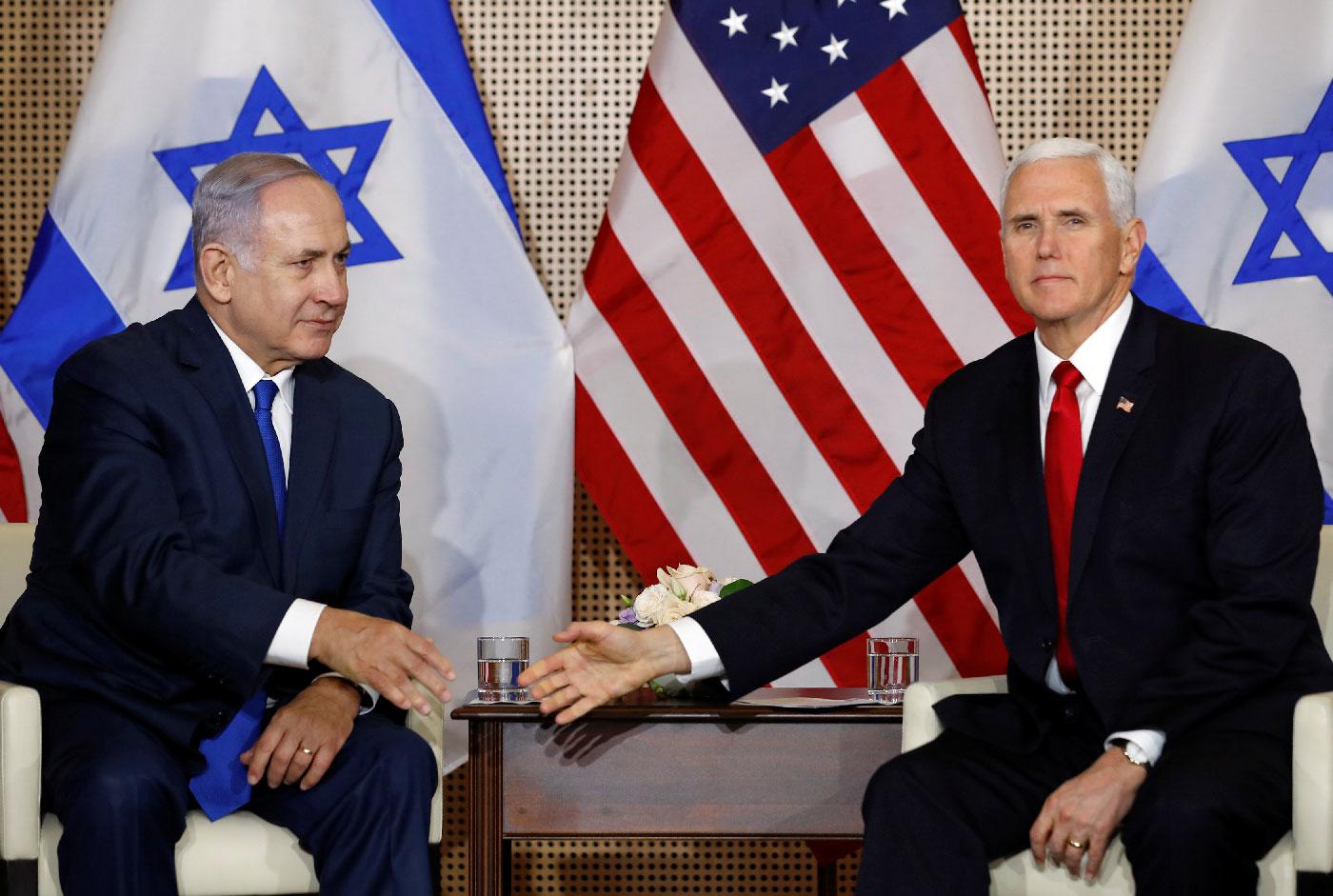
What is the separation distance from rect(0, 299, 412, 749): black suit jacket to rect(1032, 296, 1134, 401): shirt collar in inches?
48.4

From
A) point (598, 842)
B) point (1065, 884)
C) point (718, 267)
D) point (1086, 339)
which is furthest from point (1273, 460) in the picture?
point (598, 842)

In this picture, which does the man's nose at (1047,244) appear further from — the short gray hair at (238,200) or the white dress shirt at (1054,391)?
the short gray hair at (238,200)

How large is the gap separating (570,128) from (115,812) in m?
2.40

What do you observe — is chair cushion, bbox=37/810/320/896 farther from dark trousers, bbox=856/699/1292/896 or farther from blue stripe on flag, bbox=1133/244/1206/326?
blue stripe on flag, bbox=1133/244/1206/326

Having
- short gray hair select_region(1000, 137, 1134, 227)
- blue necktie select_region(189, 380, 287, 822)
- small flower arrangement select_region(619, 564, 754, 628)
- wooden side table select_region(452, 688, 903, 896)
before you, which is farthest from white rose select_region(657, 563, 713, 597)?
short gray hair select_region(1000, 137, 1134, 227)

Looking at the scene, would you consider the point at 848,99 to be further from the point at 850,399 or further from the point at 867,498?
the point at 867,498

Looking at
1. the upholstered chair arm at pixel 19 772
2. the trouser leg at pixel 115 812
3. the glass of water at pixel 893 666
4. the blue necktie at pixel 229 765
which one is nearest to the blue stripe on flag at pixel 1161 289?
the glass of water at pixel 893 666

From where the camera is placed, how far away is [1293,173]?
3637 millimetres

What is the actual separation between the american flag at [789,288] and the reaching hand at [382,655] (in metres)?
1.33

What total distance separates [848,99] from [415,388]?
1258 millimetres

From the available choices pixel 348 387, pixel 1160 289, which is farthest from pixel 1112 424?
pixel 348 387

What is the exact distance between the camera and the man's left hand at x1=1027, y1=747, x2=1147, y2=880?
91.9 inches

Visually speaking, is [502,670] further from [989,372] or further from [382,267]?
[382,267]

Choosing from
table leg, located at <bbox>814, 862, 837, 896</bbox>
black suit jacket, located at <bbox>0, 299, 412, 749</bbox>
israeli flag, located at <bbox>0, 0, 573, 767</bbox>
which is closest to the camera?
black suit jacket, located at <bbox>0, 299, 412, 749</bbox>
